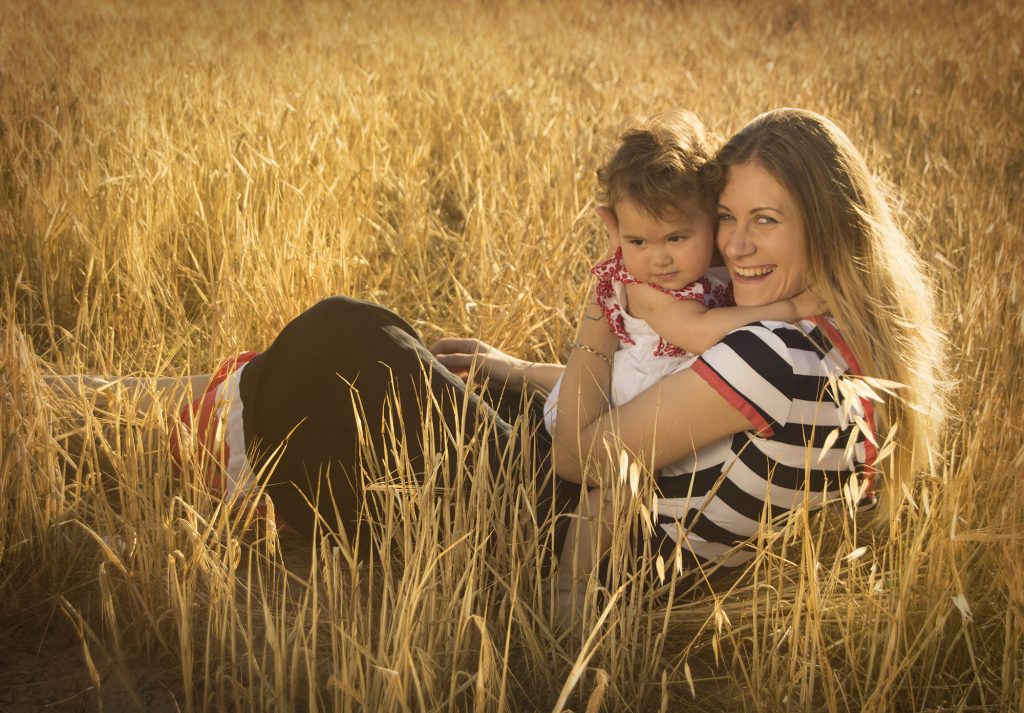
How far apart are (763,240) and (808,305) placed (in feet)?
0.48

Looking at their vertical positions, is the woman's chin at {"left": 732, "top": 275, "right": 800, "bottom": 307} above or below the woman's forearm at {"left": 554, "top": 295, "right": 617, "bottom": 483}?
above

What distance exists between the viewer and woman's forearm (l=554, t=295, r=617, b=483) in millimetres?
1908

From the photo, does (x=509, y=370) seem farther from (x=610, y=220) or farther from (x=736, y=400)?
(x=736, y=400)

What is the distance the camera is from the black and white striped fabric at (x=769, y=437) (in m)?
1.64

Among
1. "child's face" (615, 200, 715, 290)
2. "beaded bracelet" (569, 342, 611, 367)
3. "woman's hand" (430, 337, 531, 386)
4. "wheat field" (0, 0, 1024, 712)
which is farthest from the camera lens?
"woman's hand" (430, 337, 531, 386)

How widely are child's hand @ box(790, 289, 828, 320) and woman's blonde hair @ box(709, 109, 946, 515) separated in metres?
0.03

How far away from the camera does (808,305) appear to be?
1.78m

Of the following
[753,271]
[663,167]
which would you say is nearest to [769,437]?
[753,271]

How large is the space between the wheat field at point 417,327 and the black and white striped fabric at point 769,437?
0.11 metres

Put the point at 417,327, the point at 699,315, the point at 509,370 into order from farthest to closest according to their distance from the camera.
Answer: the point at 417,327, the point at 509,370, the point at 699,315

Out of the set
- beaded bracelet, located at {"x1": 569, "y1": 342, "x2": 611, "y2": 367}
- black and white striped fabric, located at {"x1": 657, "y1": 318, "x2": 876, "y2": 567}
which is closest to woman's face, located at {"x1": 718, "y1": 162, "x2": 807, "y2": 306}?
black and white striped fabric, located at {"x1": 657, "y1": 318, "x2": 876, "y2": 567}

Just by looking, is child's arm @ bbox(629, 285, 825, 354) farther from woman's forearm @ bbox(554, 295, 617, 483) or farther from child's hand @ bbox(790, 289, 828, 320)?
woman's forearm @ bbox(554, 295, 617, 483)

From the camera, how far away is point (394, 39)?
26.0 ft

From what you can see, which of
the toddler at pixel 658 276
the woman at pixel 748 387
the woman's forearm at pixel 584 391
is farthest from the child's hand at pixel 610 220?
the woman at pixel 748 387
